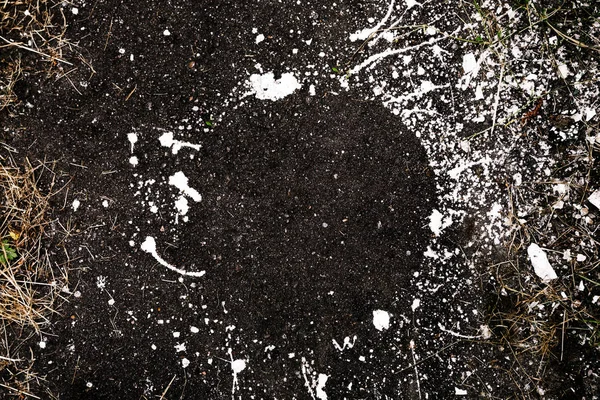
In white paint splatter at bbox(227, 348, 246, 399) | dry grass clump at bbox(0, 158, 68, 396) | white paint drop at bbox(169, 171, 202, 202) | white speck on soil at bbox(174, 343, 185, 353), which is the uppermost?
white paint drop at bbox(169, 171, 202, 202)

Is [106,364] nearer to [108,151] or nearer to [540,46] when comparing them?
[108,151]

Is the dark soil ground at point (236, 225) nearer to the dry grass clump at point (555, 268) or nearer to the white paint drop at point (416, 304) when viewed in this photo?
the white paint drop at point (416, 304)

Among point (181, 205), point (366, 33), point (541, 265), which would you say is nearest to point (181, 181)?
point (181, 205)

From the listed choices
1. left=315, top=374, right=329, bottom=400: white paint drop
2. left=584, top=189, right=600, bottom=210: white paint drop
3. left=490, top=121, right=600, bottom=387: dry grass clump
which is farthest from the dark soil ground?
left=584, top=189, right=600, bottom=210: white paint drop

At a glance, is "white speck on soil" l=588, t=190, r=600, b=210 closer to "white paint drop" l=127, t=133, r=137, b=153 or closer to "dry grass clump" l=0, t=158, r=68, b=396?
"white paint drop" l=127, t=133, r=137, b=153

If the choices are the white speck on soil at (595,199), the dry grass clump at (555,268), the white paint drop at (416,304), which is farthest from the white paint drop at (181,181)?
the white speck on soil at (595,199)

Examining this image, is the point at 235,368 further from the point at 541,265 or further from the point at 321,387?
Answer: the point at 541,265
